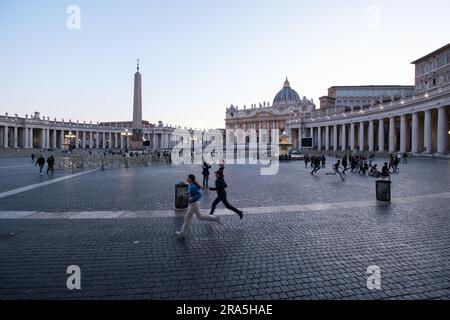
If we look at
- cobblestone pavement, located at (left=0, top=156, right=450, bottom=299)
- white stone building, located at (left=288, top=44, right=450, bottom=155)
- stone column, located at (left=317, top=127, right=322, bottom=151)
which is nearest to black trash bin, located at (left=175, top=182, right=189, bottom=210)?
cobblestone pavement, located at (left=0, top=156, right=450, bottom=299)

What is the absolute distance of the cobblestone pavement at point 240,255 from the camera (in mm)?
4355

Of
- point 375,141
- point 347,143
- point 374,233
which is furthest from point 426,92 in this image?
point 374,233

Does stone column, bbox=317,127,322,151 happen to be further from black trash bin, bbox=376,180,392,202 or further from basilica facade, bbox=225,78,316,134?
black trash bin, bbox=376,180,392,202

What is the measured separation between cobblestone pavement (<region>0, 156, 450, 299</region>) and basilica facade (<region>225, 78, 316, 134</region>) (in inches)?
4722

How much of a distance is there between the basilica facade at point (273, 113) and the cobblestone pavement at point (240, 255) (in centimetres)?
11994

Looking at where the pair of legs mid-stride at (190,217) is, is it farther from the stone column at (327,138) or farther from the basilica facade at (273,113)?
the basilica facade at (273,113)

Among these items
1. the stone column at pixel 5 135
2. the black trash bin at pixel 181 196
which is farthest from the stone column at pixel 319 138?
the stone column at pixel 5 135

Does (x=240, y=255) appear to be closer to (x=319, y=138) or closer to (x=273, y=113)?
(x=319, y=138)

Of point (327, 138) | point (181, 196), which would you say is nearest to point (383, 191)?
point (181, 196)

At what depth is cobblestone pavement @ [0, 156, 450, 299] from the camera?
4355 millimetres

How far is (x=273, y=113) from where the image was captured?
136m

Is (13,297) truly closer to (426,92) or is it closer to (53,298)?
(53,298)

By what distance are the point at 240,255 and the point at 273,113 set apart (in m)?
135
